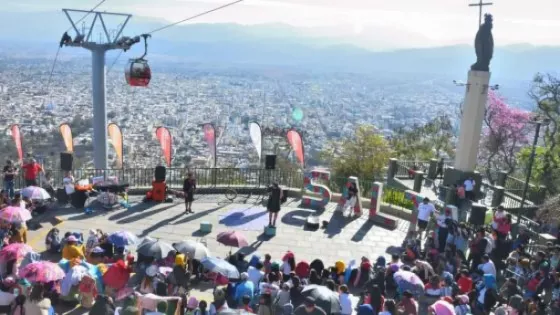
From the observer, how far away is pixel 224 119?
278ft

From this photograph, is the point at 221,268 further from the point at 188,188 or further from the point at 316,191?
the point at 316,191

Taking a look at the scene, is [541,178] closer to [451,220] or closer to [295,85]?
[451,220]

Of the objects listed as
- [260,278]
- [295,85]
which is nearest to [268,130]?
[260,278]

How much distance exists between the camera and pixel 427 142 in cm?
3616

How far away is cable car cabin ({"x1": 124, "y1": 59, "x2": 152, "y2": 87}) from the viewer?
20078 millimetres

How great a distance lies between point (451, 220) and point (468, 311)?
492 cm

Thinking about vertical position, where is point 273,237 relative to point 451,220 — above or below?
below

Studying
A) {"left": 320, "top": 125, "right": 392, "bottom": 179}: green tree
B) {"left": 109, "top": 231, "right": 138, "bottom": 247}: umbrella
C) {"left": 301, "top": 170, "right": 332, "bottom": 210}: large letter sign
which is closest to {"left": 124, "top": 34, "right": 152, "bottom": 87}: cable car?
{"left": 301, "top": 170, "right": 332, "bottom": 210}: large letter sign

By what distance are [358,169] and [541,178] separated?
9039mm

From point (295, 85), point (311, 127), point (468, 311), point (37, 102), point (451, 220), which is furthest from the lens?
point (295, 85)

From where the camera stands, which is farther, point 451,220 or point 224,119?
point 224,119

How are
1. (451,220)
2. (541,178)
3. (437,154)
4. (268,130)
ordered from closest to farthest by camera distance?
(451,220) < (541,178) < (268,130) < (437,154)

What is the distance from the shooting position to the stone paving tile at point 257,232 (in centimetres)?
1515

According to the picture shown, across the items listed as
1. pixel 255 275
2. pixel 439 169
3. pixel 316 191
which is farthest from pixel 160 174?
pixel 439 169
